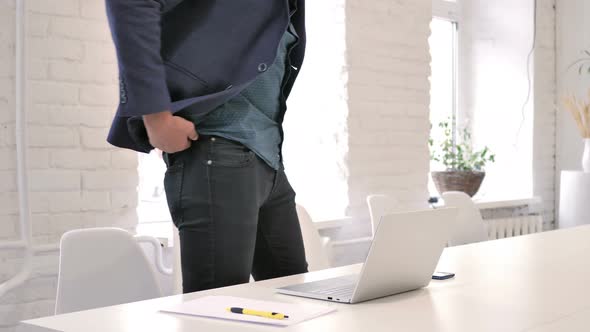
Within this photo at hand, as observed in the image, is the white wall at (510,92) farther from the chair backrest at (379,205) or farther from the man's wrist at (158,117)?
the man's wrist at (158,117)

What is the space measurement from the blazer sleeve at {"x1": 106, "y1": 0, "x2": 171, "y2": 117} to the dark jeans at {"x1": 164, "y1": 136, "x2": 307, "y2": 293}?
0.14 m

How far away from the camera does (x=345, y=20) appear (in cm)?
369

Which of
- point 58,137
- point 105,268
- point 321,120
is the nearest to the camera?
point 105,268

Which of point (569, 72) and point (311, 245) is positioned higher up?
point (569, 72)

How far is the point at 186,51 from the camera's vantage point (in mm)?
1617

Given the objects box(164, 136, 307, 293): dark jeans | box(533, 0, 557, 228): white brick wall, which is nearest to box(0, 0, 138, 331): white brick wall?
box(164, 136, 307, 293): dark jeans

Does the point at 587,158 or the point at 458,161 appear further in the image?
the point at 458,161

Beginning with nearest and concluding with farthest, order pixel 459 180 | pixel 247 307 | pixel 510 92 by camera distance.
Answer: pixel 247 307 → pixel 459 180 → pixel 510 92

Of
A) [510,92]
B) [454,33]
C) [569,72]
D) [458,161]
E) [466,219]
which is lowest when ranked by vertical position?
[466,219]

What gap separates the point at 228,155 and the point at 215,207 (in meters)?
0.11

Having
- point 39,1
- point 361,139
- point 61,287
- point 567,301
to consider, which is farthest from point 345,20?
point 567,301

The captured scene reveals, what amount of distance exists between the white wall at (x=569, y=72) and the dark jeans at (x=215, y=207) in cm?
405

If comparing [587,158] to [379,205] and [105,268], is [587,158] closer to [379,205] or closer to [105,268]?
[379,205]

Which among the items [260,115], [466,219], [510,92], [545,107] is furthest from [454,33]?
[260,115]
